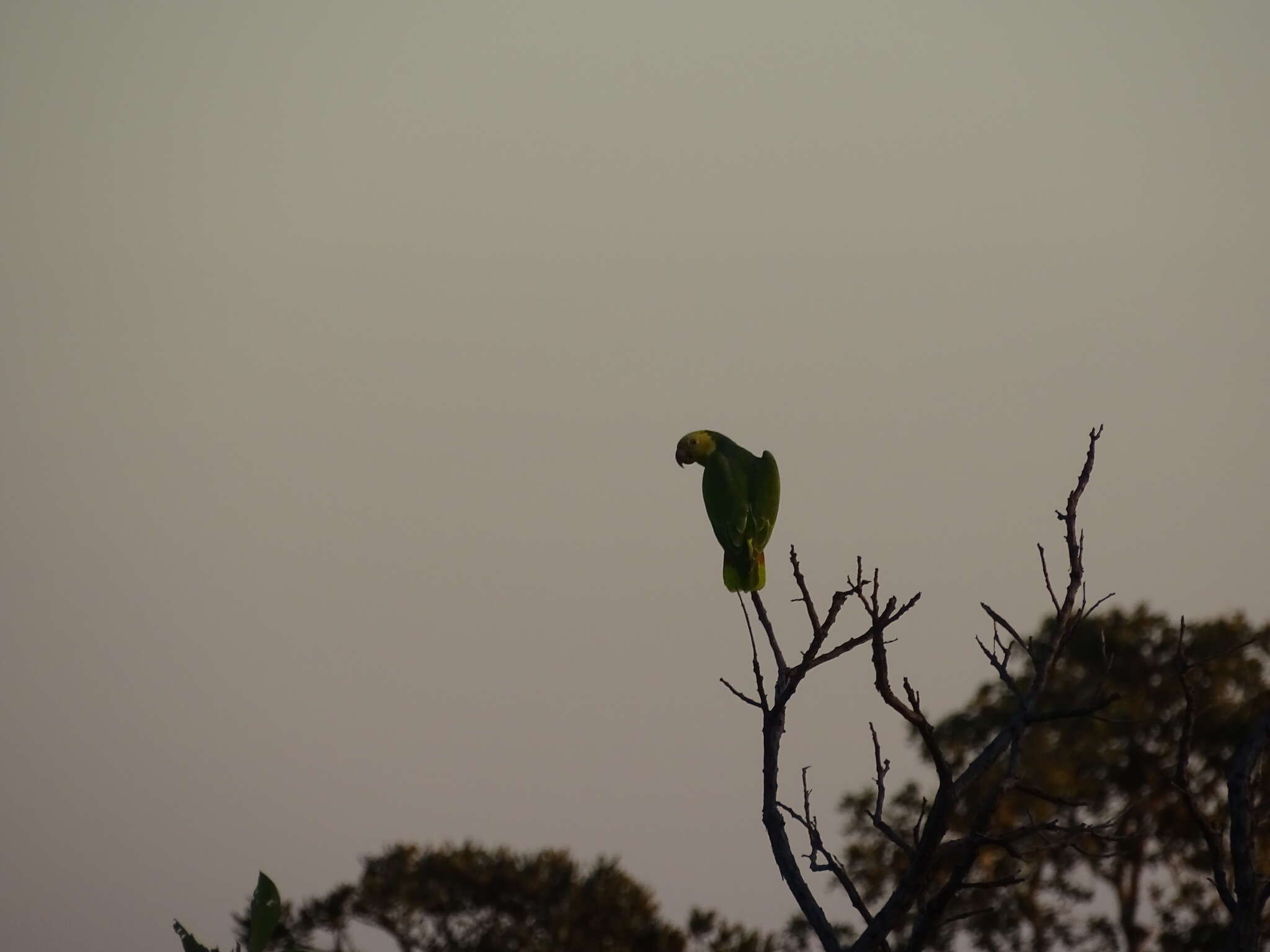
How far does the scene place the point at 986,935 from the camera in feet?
53.0

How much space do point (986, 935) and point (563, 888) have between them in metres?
6.17

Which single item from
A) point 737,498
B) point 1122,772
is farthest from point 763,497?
point 1122,772

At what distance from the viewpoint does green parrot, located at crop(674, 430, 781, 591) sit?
19.6 feet

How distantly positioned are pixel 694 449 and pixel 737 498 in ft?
1.62

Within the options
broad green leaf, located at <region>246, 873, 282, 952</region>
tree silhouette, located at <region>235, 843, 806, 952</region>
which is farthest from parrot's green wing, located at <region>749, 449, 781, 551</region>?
tree silhouette, located at <region>235, 843, 806, 952</region>

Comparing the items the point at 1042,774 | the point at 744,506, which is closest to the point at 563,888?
the point at 1042,774

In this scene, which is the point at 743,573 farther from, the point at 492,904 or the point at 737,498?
the point at 492,904

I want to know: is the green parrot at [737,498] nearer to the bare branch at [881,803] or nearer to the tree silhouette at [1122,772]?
the bare branch at [881,803]

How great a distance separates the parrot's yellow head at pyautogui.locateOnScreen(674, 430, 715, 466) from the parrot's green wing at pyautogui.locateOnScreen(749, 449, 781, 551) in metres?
0.28

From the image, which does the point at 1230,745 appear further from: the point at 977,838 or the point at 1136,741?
the point at 977,838

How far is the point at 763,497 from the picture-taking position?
638cm

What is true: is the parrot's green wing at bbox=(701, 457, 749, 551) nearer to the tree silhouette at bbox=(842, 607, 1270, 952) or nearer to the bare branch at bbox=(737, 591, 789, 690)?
the bare branch at bbox=(737, 591, 789, 690)

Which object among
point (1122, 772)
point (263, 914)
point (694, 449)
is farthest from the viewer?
point (1122, 772)

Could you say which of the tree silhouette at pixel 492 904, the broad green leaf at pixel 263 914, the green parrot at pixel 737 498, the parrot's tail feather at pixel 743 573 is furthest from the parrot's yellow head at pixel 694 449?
the tree silhouette at pixel 492 904
